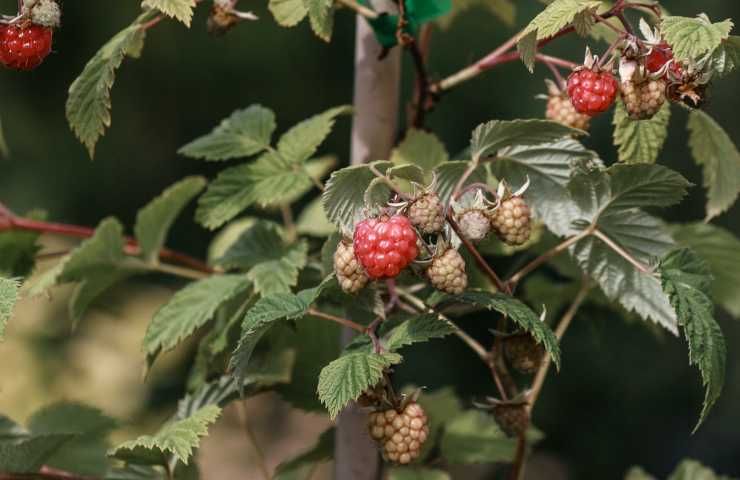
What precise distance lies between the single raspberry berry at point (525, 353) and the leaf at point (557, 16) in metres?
0.28

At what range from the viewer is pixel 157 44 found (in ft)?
10.4

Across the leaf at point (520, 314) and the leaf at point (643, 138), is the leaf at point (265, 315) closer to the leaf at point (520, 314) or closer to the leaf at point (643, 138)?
the leaf at point (520, 314)

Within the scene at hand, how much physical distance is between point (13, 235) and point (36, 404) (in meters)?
1.29

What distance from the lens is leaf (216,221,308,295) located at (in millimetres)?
1073

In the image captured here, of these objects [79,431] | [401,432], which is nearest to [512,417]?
[401,432]

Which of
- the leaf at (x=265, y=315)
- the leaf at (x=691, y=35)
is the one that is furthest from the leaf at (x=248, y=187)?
the leaf at (x=691, y=35)

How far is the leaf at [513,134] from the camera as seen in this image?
945mm

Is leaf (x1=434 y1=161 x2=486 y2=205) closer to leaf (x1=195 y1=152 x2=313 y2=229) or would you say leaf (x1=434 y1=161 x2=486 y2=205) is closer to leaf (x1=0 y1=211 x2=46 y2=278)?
leaf (x1=195 y1=152 x2=313 y2=229)

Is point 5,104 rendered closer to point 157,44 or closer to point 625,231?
point 157,44

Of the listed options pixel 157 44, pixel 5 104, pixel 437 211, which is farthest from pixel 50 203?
pixel 437 211

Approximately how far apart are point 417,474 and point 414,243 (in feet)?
1.49

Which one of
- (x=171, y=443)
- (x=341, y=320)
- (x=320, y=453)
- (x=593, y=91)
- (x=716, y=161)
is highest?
(x=593, y=91)

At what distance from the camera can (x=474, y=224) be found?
903mm

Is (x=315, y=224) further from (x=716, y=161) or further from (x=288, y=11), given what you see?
(x=716, y=161)
